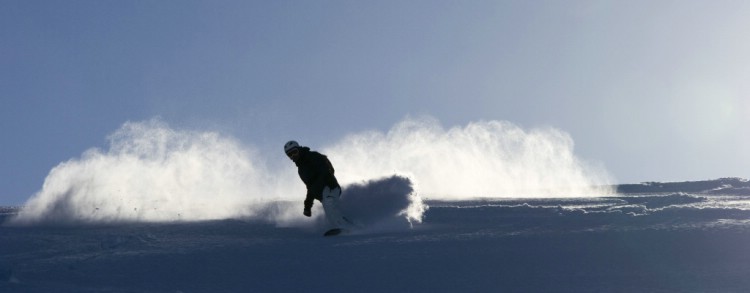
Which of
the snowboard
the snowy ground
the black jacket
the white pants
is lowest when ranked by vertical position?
the snowy ground

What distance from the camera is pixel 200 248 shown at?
8.64 meters

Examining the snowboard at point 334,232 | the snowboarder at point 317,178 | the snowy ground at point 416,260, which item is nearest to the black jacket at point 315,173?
the snowboarder at point 317,178

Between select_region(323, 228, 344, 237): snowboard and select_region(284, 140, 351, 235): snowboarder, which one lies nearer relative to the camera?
select_region(323, 228, 344, 237): snowboard

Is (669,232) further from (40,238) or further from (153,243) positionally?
(40,238)

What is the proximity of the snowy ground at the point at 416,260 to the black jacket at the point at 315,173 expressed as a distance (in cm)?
175

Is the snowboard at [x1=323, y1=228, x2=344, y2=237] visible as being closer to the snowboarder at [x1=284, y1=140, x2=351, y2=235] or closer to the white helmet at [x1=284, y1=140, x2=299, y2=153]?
the snowboarder at [x1=284, y1=140, x2=351, y2=235]

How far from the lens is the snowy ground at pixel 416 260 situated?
21.2 ft

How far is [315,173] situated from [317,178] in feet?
0.29

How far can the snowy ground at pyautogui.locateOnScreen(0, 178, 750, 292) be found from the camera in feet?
21.2

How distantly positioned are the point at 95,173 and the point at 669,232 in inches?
569

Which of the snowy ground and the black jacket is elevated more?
the black jacket

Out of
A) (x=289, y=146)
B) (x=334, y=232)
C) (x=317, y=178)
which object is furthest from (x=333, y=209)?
(x=289, y=146)

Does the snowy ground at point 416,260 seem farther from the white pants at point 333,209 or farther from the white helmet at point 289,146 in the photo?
the white helmet at point 289,146

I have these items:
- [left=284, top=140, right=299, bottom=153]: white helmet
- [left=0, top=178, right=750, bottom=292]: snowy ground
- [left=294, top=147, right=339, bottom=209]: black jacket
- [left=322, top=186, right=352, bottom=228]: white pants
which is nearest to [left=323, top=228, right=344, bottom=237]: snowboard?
[left=322, top=186, right=352, bottom=228]: white pants
